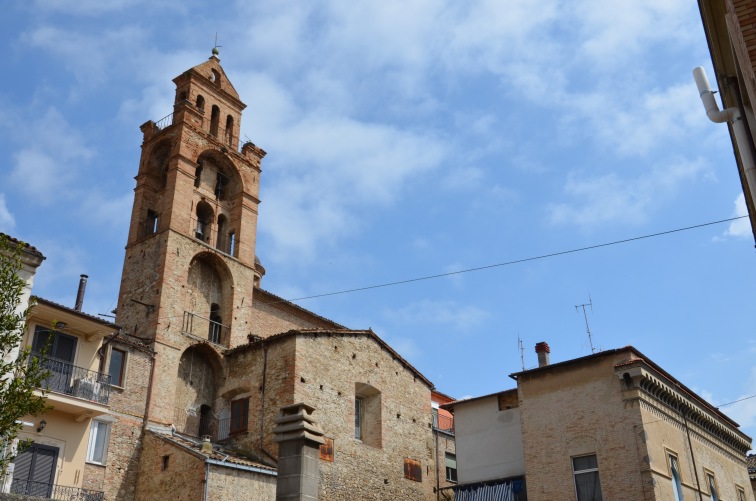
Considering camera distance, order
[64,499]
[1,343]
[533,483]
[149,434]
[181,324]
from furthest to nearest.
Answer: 1. [181,324]
2. [149,434]
3. [533,483]
4. [64,499]
5. [1,343]

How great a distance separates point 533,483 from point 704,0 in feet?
59.9

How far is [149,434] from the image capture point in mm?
25328

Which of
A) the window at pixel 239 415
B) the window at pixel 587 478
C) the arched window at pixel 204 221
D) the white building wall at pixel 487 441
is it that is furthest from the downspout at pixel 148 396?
the window at pixel 587 478

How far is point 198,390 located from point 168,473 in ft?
19.5

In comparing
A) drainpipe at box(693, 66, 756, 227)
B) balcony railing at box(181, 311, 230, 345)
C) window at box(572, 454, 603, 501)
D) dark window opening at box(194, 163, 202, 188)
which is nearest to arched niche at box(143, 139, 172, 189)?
dark window opening at box(194, 163, 202, 188)

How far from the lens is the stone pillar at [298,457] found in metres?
12.8

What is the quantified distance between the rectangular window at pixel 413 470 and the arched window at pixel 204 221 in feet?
43.4

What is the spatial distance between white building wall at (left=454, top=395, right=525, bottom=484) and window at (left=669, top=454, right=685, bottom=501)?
15.4 ft

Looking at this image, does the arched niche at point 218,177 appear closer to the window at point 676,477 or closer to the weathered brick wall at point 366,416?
the weathered brick wall at point 366,416

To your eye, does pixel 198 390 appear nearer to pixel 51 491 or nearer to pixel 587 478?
pixel 51 491

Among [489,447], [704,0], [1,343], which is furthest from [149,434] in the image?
[704,0]

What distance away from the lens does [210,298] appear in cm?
3195

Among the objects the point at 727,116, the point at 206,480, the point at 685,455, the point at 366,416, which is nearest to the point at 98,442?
the point at 206,480

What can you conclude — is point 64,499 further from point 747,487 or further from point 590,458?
point 747,487
